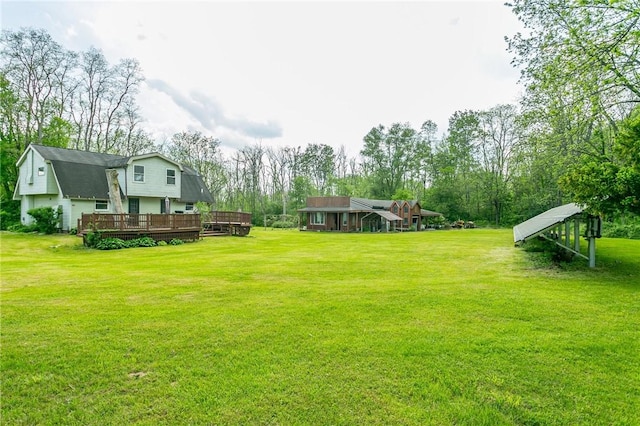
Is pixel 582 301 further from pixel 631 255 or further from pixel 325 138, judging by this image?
pixel 325 138

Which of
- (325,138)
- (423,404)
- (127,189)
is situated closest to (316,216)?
(127,189)

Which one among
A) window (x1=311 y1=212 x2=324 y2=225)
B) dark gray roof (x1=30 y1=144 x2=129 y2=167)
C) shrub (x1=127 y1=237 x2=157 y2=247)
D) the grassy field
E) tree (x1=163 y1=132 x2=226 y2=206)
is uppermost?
tree (x1=163 y1=132 x2=226 y2=206)

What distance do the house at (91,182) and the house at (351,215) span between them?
47.1 ft

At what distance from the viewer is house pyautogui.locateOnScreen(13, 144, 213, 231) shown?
20.3m

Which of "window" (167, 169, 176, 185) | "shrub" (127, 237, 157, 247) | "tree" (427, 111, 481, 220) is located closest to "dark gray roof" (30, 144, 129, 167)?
"window" (167, 169, 176, 185)

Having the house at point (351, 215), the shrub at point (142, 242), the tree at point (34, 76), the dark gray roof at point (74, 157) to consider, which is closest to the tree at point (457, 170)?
the house at point (351, 215)

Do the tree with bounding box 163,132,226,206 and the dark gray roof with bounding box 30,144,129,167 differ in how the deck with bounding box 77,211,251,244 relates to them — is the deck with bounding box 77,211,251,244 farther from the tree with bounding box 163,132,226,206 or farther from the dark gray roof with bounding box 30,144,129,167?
the tree with bounding box 163,132,226,206

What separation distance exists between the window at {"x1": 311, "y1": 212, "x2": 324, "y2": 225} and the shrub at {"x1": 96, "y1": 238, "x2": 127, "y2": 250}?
21368mm

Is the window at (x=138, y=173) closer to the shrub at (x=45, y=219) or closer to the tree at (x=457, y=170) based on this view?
the shrub at (x=45, y=219)

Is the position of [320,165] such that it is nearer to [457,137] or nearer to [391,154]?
[391,154]

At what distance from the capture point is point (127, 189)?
21891mm

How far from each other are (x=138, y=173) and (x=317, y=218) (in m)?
17.9

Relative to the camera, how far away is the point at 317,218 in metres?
35.2

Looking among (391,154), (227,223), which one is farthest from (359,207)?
(391,154)
